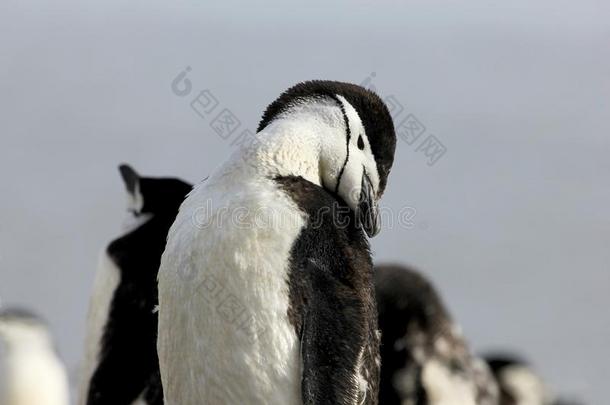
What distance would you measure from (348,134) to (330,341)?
51 centimetres

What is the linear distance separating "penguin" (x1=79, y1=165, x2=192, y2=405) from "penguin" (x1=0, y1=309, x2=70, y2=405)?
1748 mm

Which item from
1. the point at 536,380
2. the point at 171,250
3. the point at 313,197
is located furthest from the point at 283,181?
the point at 536,380

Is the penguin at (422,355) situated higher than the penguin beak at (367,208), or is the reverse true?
the penguin beak at (367,208)

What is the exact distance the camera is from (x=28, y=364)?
7082 mm

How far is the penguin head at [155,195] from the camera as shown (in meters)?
5.46

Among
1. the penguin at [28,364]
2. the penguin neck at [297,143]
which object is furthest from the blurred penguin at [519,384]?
the penguin at [28,364]

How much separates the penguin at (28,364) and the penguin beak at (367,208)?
3631 mm

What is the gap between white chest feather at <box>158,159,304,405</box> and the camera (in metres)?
3.41

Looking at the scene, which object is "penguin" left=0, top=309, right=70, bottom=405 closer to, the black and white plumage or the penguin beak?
the black and white plumage

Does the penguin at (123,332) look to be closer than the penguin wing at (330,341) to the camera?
No

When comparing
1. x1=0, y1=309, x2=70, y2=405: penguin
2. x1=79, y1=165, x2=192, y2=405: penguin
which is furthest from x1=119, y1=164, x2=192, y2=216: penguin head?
x1=0, y1=309, x2=70, y2=405: penguin

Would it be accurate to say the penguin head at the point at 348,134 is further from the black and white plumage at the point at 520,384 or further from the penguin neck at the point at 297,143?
the black and white plumage at the point at 520,384

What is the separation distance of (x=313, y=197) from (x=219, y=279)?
0.30 metres

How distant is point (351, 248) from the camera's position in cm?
358
